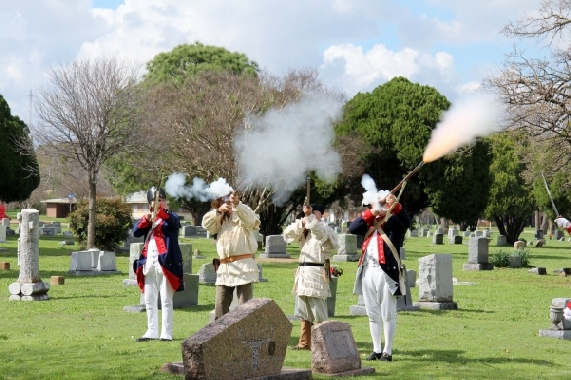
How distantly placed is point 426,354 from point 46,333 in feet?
20.3

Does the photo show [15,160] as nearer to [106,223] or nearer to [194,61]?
[106,223]

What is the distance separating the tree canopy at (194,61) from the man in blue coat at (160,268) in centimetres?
5743

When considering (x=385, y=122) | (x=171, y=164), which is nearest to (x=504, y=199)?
(x=385, y=122)

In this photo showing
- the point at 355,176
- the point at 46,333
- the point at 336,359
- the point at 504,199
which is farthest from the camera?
the point at 504,199

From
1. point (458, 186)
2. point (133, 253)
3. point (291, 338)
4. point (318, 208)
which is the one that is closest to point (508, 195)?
point (458, 186)

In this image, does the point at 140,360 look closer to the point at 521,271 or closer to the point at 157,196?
the point at 157,196

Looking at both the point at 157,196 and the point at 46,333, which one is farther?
the point at 46,333

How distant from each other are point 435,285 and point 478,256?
15709 mm

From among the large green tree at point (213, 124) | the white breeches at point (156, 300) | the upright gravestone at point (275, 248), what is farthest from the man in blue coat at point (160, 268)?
the large green tree at point (213, 124)

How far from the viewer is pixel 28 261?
21.2 metres

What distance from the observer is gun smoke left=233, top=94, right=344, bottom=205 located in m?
39.1

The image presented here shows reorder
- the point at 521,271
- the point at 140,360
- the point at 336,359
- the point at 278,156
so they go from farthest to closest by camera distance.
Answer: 1. the point at 278,156
2. the point at 521,271
3. the point at 140,360
4. the point at 336,359

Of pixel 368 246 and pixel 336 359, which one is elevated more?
pixel 368 246

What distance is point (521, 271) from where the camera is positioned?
35312 mm
